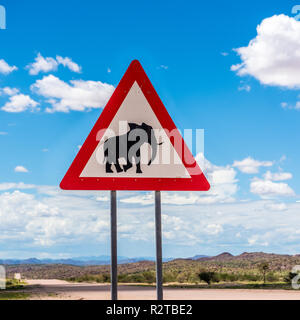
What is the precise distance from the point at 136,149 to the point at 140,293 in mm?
8972

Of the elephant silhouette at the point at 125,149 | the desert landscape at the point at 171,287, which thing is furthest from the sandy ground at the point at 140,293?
the elephant silhouette at the point at 125,149

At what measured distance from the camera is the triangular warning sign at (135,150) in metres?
4.45

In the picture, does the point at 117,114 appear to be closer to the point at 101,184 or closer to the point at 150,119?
the point at 150,119

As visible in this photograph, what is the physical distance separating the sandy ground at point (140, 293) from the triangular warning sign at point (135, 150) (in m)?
7.65

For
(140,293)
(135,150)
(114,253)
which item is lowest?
(140,293)

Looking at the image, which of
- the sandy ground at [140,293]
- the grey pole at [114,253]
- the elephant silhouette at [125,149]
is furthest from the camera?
the sandy ground at [140,293]

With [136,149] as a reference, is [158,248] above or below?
below

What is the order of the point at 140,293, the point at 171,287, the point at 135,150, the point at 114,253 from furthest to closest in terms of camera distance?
1. the point at 171,287
2. the point at 140,293
3. the point at 135,150
4. the point at 114,253

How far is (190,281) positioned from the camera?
1627cm

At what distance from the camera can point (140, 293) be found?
41.7 ft

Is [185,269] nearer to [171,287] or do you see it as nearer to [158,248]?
[171,287]

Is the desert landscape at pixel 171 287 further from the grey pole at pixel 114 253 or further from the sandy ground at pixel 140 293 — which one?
the grey pole at pixel 114 253

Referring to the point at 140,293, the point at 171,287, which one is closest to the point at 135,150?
the point at 140,293

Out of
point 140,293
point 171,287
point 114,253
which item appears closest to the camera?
point 114,253
